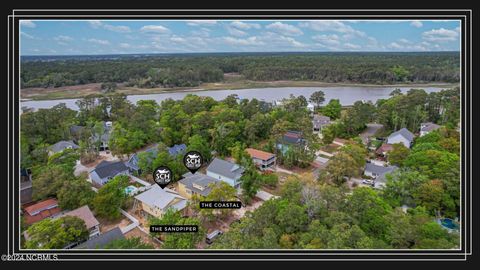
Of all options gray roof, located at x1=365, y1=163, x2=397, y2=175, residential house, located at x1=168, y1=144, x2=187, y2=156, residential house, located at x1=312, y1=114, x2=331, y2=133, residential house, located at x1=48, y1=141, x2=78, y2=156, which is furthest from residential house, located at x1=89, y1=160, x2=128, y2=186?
residential house, located at x1=312, y1=114, x2=331, y2=133

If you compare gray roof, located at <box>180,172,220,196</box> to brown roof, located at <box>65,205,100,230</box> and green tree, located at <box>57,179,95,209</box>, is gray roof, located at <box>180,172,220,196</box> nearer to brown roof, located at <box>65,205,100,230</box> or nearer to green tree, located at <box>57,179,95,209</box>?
brown roof, located at <box>65,205,100,230</box>

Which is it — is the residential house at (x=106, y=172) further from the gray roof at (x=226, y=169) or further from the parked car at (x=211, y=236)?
the parked car at (x=211, y=236)

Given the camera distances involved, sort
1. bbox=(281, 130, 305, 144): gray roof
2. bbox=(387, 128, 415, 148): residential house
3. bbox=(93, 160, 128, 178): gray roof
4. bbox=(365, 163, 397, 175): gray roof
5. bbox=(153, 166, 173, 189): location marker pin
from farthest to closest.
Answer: bbox=(387, 128, 415, 148): residential house
bbox=(281, 130, 305, 144): gray roof
bbox=(365, 163, 397, 175): gray roof
bbox=(93, 160, 128, 178): gray roof
bbox=(153, 166, 173, 189): location marker pin

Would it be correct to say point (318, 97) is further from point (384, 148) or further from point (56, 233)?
point (56, 233)

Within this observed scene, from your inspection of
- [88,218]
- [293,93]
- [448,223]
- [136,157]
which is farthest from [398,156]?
[293,93]

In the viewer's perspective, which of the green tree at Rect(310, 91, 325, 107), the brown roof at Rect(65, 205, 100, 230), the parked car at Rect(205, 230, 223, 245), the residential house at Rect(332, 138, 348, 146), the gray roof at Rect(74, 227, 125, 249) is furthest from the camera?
the green tree at Rect(310, 91, 325, 107)

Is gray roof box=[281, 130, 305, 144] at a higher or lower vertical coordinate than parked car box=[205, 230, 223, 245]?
higher
